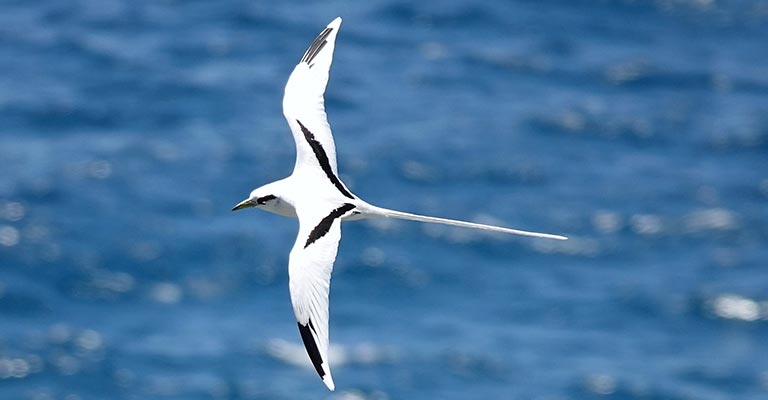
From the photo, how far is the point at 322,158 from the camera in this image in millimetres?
21453

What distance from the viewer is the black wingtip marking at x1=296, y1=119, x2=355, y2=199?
2097 cm

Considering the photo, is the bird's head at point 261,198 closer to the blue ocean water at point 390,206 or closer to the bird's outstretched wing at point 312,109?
the bird's outstretched wing at point 312,109

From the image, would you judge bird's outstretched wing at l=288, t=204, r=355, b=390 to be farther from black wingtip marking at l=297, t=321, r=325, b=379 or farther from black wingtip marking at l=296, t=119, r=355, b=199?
black wingtip marking at l=296, t=119, r=355, b=199

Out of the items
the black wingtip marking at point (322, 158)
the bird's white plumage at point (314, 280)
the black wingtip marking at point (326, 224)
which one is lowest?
the bird's white plumage at point (314, 280)

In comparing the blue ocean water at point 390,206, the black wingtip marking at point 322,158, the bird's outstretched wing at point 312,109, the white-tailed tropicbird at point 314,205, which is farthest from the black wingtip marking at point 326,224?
the blue ocean water at point 390,206

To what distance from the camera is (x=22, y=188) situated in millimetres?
51000

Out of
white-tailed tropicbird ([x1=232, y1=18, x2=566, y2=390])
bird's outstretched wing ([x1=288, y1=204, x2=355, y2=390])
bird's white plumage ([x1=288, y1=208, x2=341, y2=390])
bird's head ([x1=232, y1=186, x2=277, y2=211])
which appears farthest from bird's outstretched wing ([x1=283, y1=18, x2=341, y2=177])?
bird's white plumage ([x1=288, y1=208, x2=341, y2=390])

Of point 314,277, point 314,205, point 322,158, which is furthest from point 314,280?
point 322,158

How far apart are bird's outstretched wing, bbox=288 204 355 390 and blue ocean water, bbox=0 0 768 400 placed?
1144 inches

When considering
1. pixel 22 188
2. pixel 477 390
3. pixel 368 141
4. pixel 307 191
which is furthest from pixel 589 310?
pixel 307 191

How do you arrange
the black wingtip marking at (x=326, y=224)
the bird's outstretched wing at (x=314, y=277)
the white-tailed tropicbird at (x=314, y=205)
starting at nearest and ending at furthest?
the bird's outstretched wing at (x=314, y=277) → the white-tailed tropicbird at (x=314, y=205) → the black wingtip marking at (x=326, y=224)

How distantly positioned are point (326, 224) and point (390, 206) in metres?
31.8

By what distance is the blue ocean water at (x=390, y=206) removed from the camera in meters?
49.4

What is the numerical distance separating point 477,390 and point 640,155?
13392mm
